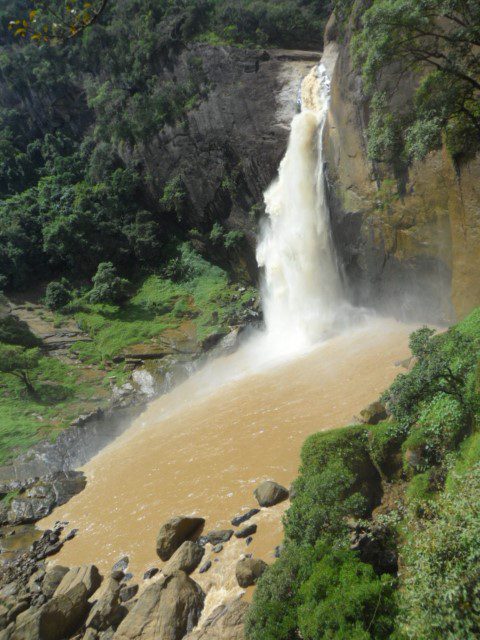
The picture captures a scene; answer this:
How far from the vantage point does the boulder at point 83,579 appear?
393 inches

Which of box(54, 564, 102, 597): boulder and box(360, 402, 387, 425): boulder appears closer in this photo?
box(54, 564, 102, 597): boulder

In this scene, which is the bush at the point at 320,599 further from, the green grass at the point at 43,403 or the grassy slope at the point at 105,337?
the grassy slope at the point at 105,337

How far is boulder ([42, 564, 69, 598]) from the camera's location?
34.3 feet

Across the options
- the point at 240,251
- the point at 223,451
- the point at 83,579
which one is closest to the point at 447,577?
the point at 83,579

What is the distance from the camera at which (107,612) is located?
8852 mm

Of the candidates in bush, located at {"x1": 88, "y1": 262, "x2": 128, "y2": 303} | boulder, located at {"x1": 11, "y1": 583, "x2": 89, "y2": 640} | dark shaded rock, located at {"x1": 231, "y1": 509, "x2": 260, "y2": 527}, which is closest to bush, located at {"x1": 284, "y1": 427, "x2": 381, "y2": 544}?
dark shaded rock, located at {"x1": 231, "y1": 509, "x2": 260, "y2": 527}

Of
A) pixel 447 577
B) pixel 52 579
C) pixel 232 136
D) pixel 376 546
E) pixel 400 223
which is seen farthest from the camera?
pixel 232 136

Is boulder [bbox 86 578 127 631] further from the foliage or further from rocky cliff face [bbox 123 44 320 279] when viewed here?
A: rocky cliff face [bbox 123 44 320 279]

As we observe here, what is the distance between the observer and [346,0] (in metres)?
20.2

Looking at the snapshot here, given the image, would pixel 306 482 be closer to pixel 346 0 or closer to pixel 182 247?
pixel 346 0

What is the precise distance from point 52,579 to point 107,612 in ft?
9.06

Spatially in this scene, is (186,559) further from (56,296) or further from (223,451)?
(56,296)

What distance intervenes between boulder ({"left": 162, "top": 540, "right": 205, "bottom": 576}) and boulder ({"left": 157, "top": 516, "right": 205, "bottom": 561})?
1.45 feet

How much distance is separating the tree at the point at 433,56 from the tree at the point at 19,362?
19.2m
